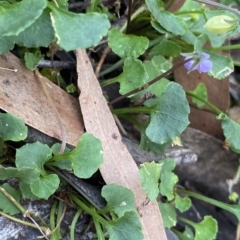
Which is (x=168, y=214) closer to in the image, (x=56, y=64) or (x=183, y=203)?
(x=183, y=203)

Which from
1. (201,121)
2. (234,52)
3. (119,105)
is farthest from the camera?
(234,52)

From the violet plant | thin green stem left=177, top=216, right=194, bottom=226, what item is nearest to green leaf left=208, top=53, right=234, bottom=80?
the violet plant

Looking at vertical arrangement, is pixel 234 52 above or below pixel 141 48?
below

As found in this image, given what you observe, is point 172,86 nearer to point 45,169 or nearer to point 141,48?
point 141,48

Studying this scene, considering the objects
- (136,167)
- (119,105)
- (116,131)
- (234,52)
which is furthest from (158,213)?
(234,52)

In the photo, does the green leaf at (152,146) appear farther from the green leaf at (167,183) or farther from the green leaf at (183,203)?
the green leaf at (183,203)

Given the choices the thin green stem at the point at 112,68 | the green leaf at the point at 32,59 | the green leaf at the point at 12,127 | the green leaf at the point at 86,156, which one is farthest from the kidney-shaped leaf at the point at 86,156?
the thin green stem at the point at 112,68

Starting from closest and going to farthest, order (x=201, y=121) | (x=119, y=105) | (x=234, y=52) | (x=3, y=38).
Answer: (x=3, y=38) → (x=119, y=105) → (x=201, y=121) → (x=234, y=52)
